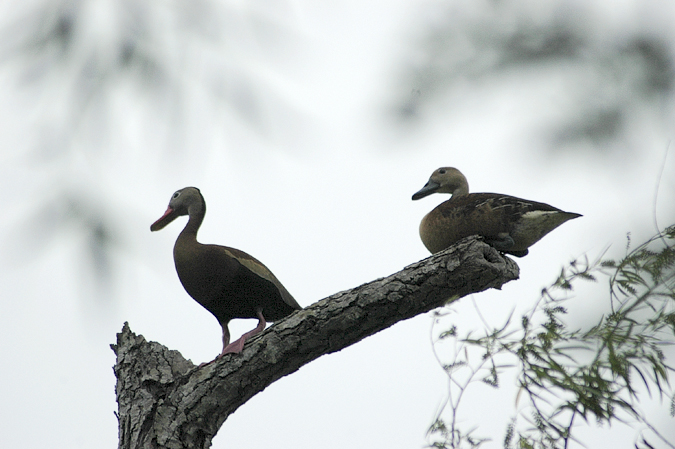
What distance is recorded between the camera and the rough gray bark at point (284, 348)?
2834mm

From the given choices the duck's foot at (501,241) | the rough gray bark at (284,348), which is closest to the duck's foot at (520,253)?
the duck's foot at (501,241)

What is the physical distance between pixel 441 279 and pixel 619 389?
90cm

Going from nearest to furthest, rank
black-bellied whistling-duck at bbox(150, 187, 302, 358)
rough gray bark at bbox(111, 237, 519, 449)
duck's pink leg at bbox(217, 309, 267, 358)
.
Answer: rough gray bark at bbox(111, 237, 519, 449), duck's pink leg at bbox(217, 309, 267, 358), black-bellied whistling-duck at bbox(150, 187, 302, 358)

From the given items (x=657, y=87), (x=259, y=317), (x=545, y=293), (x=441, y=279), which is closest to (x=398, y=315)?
(x=441, y=279)

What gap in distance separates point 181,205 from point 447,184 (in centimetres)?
157

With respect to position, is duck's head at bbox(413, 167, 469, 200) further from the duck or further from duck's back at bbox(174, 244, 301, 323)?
duck's back at bbox(174, 244, 301, 323)

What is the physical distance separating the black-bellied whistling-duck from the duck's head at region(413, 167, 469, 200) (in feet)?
3.42

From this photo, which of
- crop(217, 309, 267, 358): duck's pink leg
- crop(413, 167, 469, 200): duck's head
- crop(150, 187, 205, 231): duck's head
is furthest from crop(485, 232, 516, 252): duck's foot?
crop(150, 187, 205, 231): duck's head

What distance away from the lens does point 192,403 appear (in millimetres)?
2859

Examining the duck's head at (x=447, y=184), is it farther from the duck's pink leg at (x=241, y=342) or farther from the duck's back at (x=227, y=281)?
the duck's pink leg at (x=241, y=342)

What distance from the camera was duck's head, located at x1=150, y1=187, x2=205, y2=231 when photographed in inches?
150

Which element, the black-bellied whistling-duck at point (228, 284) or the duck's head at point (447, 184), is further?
the duck's head at point (447, 184)

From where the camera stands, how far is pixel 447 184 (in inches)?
154

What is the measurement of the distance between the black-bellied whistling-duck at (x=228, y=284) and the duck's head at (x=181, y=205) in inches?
11.1
